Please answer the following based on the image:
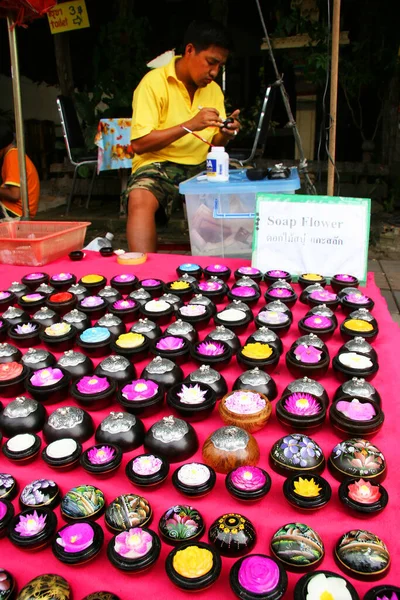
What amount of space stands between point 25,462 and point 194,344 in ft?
1.44

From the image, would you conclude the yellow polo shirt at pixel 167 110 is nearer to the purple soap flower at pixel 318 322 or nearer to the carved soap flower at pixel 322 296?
the carved soap flower at pixel 322 296

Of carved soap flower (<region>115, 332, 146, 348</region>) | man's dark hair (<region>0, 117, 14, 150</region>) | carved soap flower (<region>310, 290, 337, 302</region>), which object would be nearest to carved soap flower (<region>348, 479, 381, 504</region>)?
carved soap flower (<region>115, 332, 146, 348</region>)

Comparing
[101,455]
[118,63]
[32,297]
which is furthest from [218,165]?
[118,63]

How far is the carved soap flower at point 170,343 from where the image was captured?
1.07 metres

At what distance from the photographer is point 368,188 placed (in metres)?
4.47

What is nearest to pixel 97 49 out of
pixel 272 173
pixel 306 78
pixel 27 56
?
pixel 27 56

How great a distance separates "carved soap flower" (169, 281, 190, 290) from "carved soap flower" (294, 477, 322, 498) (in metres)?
0.77

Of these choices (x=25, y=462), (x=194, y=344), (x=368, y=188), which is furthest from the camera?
(x=368, y=188)

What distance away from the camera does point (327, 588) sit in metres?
0.57

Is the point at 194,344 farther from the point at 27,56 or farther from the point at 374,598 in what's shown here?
the point at 27,56

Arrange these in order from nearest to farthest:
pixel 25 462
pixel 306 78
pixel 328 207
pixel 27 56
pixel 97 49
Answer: pixel 25 462 < pixel 328 207 < pixel 306 78 < pixel 97 49 < pixel 27 56

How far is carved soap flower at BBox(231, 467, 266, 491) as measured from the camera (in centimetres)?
72

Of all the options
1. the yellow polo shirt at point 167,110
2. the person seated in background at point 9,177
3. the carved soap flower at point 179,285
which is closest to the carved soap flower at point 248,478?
the carved soap flower at point 179,285

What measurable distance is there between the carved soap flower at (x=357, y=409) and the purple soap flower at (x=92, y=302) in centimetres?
71
